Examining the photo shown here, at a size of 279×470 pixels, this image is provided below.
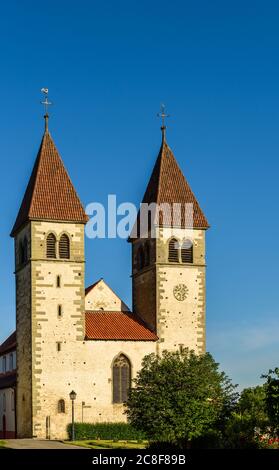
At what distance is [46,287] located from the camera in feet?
253

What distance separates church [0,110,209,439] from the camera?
250 feet

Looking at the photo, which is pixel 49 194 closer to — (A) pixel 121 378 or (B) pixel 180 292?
(B) pixel 180 292

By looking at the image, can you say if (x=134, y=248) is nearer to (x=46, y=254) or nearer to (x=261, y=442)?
(x=46, y=254)

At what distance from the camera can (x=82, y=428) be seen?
75.2m

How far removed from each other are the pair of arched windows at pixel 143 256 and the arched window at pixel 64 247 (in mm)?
7318

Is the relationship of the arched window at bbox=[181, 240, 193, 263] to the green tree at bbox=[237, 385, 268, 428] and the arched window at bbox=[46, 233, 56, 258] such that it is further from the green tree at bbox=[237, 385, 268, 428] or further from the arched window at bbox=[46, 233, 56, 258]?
the green tree at bbox=[237, 385, 268, 428]

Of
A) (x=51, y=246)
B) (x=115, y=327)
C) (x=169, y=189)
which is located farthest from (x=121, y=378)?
(x=169, y=189)

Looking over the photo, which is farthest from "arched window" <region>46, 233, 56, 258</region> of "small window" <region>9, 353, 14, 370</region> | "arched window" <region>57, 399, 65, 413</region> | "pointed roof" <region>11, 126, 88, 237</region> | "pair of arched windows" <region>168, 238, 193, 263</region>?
"small window" <region>9, 353, 14, 370</region>

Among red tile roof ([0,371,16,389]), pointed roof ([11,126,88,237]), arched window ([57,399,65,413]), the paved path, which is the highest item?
pointed roof ([11,126,88,237])

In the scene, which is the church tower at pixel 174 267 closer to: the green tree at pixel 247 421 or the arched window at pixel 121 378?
the arched window at pixel 121 378

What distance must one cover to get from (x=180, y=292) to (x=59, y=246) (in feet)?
32.5

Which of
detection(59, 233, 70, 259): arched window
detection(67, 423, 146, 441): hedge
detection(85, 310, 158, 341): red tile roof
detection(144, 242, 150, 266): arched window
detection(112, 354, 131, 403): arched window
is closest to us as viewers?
detection(67, 423, 146, 441): hedge

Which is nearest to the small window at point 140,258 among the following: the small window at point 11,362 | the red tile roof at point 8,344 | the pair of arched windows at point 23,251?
the pair of arched windows at point 23,251
